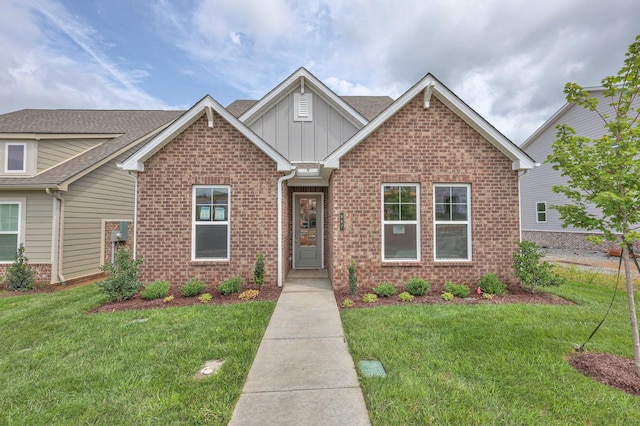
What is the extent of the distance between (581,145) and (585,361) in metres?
2.73

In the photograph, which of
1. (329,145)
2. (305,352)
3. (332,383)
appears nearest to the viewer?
(332,383)

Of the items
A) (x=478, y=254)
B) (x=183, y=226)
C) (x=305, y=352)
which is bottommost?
(x=305, y=352)

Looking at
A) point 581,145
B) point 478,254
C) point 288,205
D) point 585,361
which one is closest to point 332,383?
point 585,361

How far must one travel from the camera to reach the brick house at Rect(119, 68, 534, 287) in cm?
708

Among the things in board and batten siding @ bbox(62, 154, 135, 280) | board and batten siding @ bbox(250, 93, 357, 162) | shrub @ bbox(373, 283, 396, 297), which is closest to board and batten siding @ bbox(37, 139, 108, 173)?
board and batten siding @ bbox(62, 154, 135, 280)

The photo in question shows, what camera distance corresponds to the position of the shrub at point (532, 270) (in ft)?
21.2

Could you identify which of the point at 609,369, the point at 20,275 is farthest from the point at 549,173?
the point at 20,275

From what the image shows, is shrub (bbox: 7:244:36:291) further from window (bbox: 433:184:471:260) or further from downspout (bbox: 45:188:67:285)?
window (bbox: 433:184:471:260)

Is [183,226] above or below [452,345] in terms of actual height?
above

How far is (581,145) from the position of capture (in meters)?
3.65

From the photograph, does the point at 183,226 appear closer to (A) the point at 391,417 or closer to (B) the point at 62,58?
(A) the point at 391,417

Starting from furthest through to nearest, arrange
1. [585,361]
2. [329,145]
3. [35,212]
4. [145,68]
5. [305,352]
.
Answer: [145,68] < [329,145] < [35,212] < [305,352] < [585,361]

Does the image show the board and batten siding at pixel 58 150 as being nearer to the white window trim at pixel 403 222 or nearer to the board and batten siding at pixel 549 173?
the white window trim at pixel 403 222

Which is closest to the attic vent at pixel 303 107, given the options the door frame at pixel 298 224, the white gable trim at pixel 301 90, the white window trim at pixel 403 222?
the white gable trim at pixel 301 90
